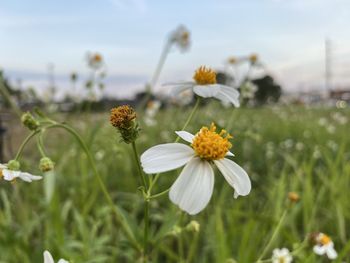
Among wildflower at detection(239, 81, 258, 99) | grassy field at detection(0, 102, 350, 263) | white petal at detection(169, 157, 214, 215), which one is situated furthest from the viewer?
wildflower at detection(239, 81, 258, 99)

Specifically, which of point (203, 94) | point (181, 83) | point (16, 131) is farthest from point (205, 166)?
point (16, 131)

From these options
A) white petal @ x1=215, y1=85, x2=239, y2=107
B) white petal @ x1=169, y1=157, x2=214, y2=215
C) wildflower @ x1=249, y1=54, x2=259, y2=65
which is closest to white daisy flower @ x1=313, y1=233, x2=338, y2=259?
white petal @ x1=215, y1=85, x2=239, y2=107

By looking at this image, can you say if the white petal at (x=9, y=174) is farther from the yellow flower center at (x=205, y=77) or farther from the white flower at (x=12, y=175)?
the yellow flower center at (x=205, y=77)

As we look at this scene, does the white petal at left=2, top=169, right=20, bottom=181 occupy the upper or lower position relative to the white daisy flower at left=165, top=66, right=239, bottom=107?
lower

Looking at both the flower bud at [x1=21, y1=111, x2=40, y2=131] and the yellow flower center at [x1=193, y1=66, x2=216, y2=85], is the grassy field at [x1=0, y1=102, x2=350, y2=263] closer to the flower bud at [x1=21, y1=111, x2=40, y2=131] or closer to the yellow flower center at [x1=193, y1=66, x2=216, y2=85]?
the yellow flower center at [x1=193, y1=66, x2=216, y2=85]

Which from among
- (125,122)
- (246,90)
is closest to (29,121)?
(125,122)

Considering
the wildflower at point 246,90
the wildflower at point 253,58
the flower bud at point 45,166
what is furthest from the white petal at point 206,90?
the wildflower at point 253,58

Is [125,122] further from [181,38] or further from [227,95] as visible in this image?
[181,38]
